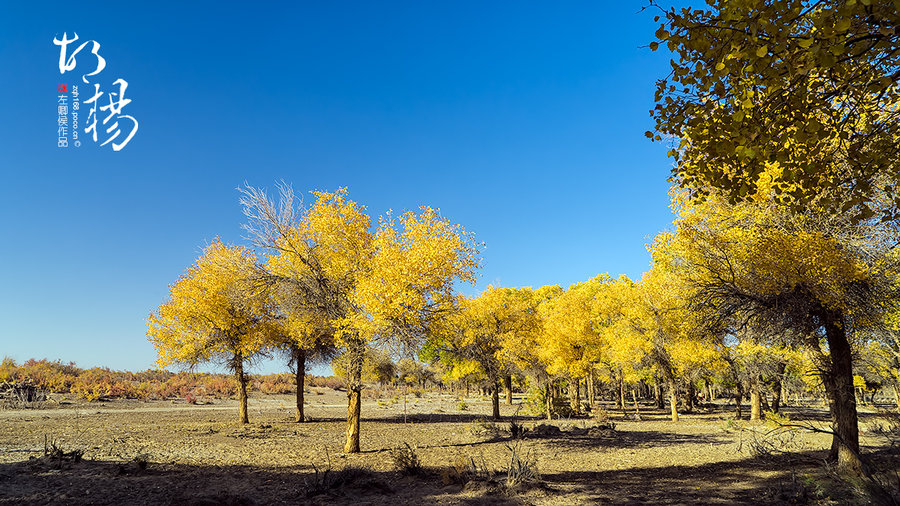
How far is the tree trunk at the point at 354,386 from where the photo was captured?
14305 mm

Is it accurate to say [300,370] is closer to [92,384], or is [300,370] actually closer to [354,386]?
[354,386]

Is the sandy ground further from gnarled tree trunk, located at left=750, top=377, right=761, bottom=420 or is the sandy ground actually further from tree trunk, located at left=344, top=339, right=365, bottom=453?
gnarled tree trunk, located at left=750, top=377, right=761, bottom=420

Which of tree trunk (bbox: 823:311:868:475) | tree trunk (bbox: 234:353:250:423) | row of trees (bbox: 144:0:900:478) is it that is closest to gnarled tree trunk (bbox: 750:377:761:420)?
row of trees (bbox: 144:0:900:478)

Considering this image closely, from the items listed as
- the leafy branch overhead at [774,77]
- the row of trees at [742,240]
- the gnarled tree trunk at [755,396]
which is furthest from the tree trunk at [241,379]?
the gnarled tree trunk at [755,396]

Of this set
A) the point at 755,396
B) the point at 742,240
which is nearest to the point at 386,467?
the point at 742,240

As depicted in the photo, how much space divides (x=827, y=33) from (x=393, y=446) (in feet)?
55.9

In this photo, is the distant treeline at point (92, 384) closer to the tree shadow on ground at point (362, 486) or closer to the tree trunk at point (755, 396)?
the tree shadow on ground at point (362, 486)

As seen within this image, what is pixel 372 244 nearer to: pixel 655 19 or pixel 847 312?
pixel 655 19

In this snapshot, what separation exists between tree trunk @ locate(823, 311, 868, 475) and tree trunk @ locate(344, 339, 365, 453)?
12560 millimetres

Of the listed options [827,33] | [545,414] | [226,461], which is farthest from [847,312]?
[545,414]

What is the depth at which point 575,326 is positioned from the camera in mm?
27875

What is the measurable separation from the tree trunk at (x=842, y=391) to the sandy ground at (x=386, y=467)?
670 millimetres

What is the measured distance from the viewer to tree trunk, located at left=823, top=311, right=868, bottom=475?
10664 millimetres

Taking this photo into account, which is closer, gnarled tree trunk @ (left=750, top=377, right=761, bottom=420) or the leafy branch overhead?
the leafy branch overhead
